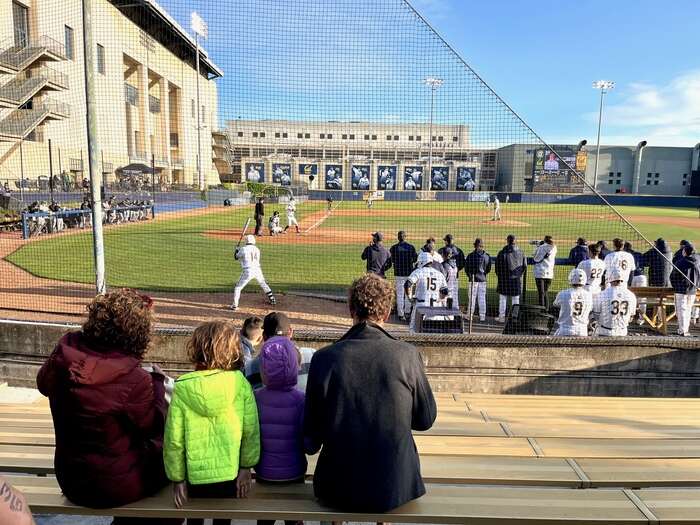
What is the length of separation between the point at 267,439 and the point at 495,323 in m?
8.39

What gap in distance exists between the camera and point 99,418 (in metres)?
2.45

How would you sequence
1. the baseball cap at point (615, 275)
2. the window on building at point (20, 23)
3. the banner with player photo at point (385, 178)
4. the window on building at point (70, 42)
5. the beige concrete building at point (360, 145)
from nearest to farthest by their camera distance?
the beige concrete building at point (360, 145) → the baseball cap at point (615, 275) → the banner with player photo at point (385, 178) → the window on building at point (20, 23) → the window on building at point (70, 42)

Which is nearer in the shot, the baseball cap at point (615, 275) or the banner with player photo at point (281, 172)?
the banner with player photo at point (281, 172)

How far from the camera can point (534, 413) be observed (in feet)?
17.2

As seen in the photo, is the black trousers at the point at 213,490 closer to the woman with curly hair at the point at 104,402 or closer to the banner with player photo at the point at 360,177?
the woman with curly hair at the point at 104,402

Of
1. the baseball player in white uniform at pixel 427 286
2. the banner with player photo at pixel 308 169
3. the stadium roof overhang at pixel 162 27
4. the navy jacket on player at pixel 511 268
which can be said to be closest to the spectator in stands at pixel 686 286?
the navy jacket on player at pixel 511 268

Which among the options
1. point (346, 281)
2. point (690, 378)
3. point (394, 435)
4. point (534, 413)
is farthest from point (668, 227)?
point (394, 435)

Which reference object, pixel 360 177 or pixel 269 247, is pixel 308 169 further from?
pixel 269 247

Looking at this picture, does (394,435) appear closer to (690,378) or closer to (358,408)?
(358,408)

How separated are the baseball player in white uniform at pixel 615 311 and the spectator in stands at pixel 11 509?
25.6ft

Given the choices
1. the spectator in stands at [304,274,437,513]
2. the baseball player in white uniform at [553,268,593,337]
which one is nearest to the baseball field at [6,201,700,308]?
the baseball player in white uniform at [553,268,593,337]

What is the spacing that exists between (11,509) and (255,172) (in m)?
7.04

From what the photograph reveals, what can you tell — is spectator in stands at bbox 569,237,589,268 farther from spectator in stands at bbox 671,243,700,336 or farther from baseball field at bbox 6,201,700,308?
spectator in stands at bbox 671,243,700,336

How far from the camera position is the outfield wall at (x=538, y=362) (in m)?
7.09
